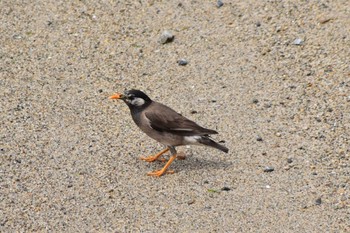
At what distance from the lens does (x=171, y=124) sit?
8070 mm

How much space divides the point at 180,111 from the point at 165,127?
4.23 feet

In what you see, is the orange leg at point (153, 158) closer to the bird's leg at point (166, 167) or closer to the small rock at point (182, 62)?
the bird's leg at point (166, 167)

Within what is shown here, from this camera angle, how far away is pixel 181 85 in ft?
32.3

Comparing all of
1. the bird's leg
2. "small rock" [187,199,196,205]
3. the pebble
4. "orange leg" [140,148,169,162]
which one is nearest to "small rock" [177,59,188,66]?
the pebble

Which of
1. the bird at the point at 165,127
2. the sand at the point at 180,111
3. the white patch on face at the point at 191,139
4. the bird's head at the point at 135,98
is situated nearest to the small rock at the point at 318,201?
the sand at the point at 180,111

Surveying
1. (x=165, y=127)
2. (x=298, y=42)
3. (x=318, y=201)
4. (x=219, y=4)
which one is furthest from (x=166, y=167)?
(x=219, y=4)

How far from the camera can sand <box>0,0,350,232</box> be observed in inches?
288

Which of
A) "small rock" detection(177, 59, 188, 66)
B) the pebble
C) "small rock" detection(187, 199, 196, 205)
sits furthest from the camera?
the pebble

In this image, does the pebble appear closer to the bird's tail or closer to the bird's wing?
the bird's wing

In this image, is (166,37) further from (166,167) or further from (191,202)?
(191,202)

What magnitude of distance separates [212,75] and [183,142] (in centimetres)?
209

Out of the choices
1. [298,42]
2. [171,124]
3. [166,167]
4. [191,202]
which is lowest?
[166,167]

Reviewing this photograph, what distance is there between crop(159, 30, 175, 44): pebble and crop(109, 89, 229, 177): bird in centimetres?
261

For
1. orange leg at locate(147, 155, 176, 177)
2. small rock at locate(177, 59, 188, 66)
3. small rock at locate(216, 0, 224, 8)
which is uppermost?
small rock at locate(216, 0, 224, 8)
